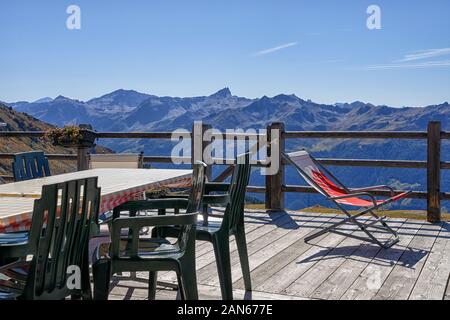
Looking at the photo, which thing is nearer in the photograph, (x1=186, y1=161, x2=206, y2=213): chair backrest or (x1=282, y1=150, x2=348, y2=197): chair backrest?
(x1=186, y1=161, x2=206, y2=213): chair backrest

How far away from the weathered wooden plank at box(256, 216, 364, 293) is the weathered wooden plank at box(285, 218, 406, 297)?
0.16 feet

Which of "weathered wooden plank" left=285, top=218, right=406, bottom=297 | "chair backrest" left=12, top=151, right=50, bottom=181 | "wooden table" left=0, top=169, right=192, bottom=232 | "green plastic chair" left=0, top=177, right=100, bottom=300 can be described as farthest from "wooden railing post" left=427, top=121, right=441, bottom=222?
"green plastic chair" left=0, top=177, right=100, bottom=300

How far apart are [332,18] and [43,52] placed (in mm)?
16128

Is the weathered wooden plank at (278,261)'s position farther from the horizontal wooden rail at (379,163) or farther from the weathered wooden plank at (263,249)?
the horizontal wooden rail at (379,163)

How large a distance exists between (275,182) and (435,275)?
3037 millimetres

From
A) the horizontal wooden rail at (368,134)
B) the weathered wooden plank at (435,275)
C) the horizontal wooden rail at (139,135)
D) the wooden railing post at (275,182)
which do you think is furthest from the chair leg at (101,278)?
the horizontal wooden rail at (139,135)

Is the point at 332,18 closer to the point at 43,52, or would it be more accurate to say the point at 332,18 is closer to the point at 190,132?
the point at 190,132

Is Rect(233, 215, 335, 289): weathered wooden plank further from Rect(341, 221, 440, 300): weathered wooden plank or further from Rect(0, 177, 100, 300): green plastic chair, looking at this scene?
Rect(0, 177, 100, 300): green plastic chair

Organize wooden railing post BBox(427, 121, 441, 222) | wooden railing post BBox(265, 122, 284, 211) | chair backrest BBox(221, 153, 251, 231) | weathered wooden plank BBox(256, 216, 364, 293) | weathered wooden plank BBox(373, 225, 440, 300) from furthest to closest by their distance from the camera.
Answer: wooden railing post BBox(265, 122, 284, 211) < wooden railing post BBox(427, 121, 441, 222) < weathered wooden plank BBox(256, 216, 364, 293) < weathered wooden plank BBox(373, 225, 440, 300) < chair backrest BBox(221, 153, 251, 231)

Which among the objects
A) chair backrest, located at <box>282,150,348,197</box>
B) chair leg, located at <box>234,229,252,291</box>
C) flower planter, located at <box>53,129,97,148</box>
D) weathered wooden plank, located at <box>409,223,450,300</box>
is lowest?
weathered wooden plank, located at <box>409,223,450,300</box>

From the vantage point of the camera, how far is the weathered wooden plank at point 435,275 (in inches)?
138

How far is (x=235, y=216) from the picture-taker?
3.46 metres

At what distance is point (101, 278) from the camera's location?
2.44 metres

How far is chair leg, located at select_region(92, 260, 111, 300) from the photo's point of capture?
7.81ft
